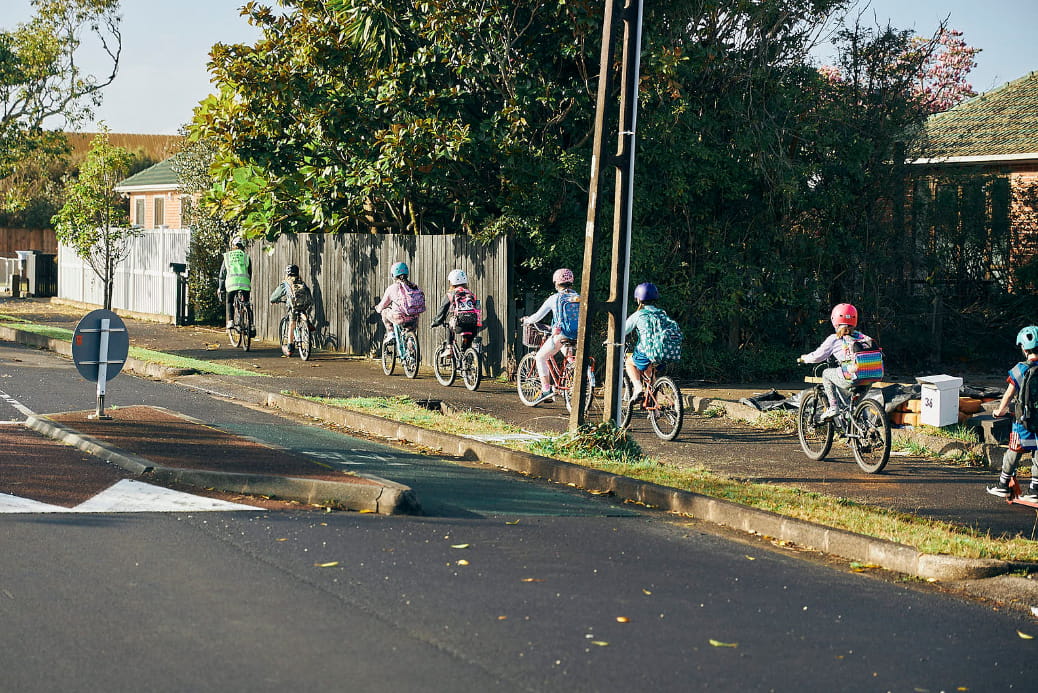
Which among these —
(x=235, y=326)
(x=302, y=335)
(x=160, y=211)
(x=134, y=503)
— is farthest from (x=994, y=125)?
(x=160, y=211)

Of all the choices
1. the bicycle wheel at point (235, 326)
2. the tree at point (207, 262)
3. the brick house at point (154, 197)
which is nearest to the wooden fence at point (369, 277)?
the bicycle wheel at point (235, 326)

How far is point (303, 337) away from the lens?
20188 millimetres

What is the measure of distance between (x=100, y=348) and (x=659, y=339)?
5.61 m

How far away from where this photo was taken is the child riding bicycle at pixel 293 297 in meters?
20.1

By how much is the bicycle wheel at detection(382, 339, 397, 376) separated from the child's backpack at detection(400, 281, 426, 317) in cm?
68

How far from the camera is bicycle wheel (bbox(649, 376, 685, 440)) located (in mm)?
12398

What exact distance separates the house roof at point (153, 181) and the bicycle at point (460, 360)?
3105 cm

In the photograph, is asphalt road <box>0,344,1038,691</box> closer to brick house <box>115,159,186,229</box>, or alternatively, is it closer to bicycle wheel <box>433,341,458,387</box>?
bicycle wheel <box>433,341,458,387</box>

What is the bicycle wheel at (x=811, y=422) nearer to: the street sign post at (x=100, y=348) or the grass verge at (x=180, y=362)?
the street sign post at (x=100, y=348)

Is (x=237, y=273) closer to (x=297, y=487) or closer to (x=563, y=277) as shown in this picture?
(x=563, y=277)

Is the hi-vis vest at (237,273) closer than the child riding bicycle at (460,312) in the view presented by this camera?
No

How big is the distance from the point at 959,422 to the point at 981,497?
2.97 metres

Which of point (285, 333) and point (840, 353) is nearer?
point (840, 353)

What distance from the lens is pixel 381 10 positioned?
17.8 m
